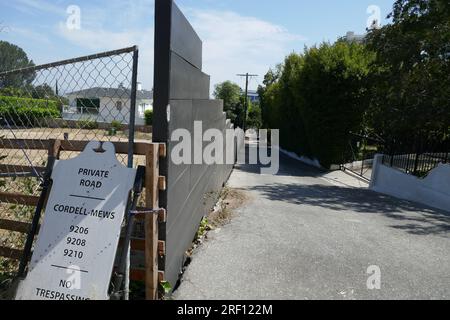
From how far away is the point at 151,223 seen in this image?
289 centimetres

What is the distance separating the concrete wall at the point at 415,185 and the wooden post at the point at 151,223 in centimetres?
857

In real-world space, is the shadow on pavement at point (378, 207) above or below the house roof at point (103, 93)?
below

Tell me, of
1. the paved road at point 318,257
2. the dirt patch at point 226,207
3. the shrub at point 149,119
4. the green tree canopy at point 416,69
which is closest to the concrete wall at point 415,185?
the green tree canopy at point 416,69

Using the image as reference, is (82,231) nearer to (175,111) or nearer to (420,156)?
(175,111)

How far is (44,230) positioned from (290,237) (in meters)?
3.29

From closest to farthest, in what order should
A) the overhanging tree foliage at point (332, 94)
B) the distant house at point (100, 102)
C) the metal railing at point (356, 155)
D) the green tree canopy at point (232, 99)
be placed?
the distant house at point (100, 102)
the overhanging tree foliage at point (332, 94)
the metal railing at point (356, 155)
the green tree canopy at point (232, 99)

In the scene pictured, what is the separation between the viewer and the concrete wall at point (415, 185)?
31.7 ft

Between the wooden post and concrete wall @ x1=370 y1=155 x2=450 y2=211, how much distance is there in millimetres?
8567

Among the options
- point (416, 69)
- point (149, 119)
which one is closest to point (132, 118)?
point (149, 119)

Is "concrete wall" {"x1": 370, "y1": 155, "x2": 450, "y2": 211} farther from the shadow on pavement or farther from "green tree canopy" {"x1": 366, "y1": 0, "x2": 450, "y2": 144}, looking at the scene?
"green tree canopy" {"x1": 366, "y1": 0, "x2": 450, "y2": 144}

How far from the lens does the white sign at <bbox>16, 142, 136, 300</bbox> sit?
8.79 feet

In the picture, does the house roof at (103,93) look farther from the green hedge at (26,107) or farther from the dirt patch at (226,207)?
the dirt patch at (226,207)

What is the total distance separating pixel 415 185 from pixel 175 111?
380 inches

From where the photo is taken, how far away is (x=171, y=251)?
3371mm
